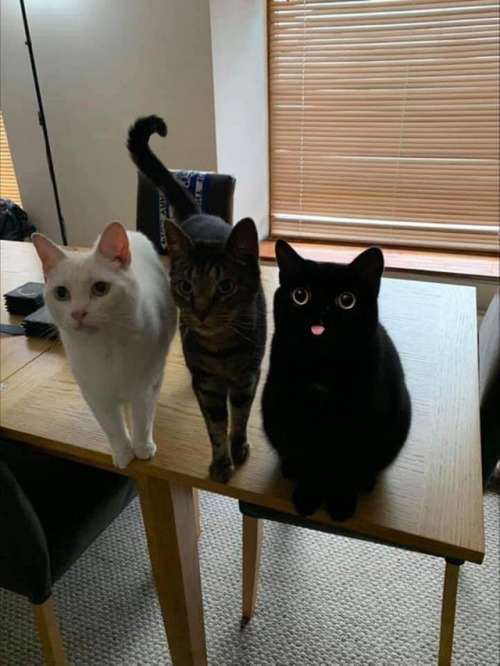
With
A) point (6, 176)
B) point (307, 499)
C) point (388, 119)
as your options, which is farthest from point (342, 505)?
point (6, 176)

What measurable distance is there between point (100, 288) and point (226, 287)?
0.20 meters

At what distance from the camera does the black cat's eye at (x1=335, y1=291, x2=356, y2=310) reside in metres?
0.60

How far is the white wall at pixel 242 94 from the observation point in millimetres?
1979

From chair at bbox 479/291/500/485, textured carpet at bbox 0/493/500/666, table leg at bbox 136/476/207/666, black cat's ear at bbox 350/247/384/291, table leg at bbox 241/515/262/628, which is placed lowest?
textured carpet at bbox 0/493/500/666

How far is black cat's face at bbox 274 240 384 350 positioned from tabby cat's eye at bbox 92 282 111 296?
0.86ft

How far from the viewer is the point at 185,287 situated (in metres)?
0.65

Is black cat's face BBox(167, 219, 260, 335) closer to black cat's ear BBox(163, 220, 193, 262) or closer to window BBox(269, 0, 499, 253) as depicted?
black cat's ear BBox(163, 220, 193, 262)

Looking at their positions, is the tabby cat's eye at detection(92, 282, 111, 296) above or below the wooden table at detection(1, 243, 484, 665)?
above

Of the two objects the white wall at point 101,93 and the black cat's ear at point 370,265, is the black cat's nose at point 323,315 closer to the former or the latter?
the black cat's ear at point 370,265

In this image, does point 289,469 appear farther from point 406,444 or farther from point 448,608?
point 448,608

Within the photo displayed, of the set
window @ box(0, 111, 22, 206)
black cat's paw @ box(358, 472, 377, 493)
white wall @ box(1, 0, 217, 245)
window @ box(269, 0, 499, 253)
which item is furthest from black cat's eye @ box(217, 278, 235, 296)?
window @ box(0, 111, 22, 206)

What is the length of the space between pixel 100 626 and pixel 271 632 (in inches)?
18.5

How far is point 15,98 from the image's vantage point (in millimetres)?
2398

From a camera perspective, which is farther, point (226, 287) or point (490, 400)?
point (490, 400)
